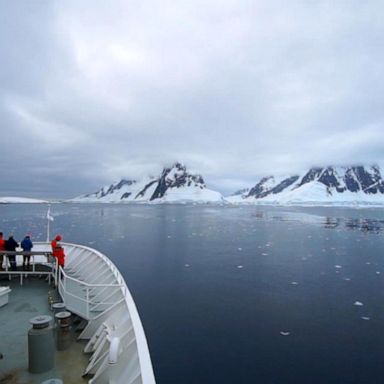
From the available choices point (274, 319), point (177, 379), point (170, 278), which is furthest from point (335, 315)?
point (170, 278)

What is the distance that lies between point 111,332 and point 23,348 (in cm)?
171

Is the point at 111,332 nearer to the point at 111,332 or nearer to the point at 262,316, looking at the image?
the point at 111,332

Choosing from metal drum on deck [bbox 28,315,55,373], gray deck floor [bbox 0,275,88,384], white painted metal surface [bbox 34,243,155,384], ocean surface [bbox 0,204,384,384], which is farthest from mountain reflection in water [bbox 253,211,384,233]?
metal drum on deck [bbox 28,315,55,373]

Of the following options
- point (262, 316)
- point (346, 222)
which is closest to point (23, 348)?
point (262, 316)

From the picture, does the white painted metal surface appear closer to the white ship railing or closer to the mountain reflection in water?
the white ship railing

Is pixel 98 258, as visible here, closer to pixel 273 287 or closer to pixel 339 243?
pixel 273 287

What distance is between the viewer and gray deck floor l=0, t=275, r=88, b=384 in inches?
189

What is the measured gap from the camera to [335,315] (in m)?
12.3

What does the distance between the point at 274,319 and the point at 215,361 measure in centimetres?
392

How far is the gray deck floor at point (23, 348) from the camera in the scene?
189 inches

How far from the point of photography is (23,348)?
5.66 metres

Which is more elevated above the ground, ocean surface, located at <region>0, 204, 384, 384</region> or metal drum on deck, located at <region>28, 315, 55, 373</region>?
metal drum on deck, located at <region>28, 315, 55, 373</region>

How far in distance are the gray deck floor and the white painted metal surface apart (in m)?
0.25

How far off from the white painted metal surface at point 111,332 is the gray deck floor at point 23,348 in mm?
252
